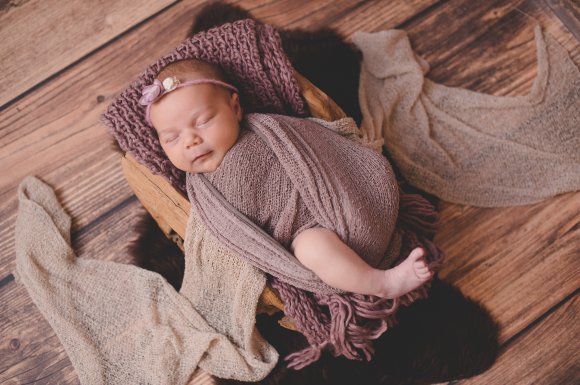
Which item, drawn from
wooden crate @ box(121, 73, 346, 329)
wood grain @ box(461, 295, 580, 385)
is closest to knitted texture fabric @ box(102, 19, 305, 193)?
wooden crate @ box(121, 73, 346, 329)

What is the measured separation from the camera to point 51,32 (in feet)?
5.13

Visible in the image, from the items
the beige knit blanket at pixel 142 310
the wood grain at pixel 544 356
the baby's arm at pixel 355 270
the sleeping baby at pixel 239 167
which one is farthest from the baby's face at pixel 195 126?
the wood grain at pixel 544 356

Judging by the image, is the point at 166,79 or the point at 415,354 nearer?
the point at 166,79

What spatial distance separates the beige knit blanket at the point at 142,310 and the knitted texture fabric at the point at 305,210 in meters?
0.07

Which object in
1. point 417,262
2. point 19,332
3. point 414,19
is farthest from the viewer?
point 414,19

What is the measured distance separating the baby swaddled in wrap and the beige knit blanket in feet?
0.27

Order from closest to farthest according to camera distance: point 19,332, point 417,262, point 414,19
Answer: point 417,262 → point 19,332 → point 414,19

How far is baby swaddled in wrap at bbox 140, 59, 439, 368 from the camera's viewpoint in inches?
42.1

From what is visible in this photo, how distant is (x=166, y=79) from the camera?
3.51 ft

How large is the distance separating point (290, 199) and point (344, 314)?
0.83 feet

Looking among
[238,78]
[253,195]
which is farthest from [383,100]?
[253,195]

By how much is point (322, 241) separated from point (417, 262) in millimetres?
181

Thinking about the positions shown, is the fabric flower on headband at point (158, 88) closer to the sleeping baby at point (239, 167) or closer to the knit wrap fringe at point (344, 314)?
the sleeping baby at point (239, 167)

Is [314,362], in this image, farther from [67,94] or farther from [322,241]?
[67,94]
